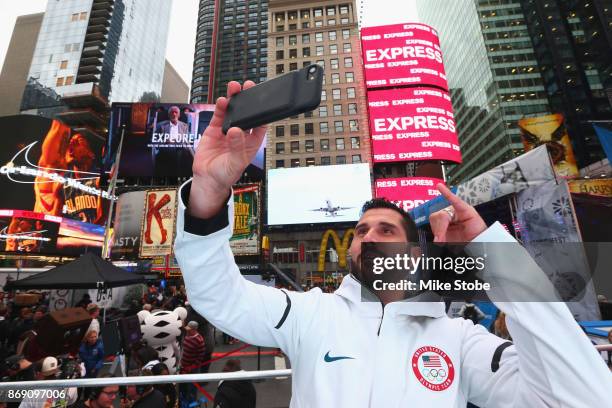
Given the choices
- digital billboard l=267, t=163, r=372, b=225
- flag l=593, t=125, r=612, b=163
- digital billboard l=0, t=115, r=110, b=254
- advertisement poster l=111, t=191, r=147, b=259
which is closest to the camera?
flag l=593, t=125, r=612, b=163

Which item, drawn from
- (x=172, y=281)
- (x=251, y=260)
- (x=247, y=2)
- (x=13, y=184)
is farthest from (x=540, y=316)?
(x=247, y=2)

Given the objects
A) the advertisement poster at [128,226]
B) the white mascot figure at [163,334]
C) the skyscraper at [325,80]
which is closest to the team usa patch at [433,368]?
the white mascot figure at [163,334]

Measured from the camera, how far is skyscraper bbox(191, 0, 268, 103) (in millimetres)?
83188

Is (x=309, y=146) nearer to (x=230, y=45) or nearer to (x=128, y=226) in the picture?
(x=128, y=226)

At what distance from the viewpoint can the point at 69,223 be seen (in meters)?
33.5

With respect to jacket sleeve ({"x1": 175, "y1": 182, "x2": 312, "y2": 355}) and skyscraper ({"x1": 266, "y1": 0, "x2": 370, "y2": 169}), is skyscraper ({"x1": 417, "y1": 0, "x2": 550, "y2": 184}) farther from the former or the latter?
jacket sleeve ({"x1": 175, "y1": 182, "x2": 312, "y2": 355})

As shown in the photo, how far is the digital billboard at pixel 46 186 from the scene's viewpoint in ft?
98.3

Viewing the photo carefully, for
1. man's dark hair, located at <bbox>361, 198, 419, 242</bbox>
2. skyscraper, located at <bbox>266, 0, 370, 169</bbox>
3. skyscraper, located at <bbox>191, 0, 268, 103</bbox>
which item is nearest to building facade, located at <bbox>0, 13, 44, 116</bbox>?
skyscraper, located at <bbox>191, 0, 268, 103</bbox>

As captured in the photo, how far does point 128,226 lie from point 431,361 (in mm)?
32657

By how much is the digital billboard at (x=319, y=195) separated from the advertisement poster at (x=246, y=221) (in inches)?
242

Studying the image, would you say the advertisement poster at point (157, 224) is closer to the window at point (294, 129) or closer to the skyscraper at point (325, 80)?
the skyscraper at point (325, 80)

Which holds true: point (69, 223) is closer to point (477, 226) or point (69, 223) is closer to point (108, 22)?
point (477, 226)

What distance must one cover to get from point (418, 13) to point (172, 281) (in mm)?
128006

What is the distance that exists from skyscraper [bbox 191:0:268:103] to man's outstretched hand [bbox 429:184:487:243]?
280ft
